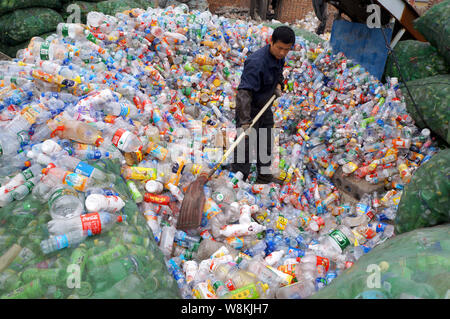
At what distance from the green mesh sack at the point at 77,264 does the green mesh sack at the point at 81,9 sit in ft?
20.5

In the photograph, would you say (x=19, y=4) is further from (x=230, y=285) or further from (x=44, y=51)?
(x=230, y=285)

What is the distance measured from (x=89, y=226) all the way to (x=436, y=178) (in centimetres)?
255

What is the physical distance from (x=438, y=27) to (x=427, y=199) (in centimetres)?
354

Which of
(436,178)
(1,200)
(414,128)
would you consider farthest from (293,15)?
(1,200)

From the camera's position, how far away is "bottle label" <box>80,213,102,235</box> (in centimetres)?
198

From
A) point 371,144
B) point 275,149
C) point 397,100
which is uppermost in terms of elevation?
point 397,100

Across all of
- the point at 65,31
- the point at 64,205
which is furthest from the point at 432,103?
the point at 65,31

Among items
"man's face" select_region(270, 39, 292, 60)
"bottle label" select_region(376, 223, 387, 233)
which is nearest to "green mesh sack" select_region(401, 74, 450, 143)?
"bottle label" select_region(376, 223, 387, 233)

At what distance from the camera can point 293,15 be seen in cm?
1350

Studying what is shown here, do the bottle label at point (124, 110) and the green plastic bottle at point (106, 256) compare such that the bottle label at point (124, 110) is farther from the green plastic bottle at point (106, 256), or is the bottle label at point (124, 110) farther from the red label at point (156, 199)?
the green plastic bottle at point (106, 256)

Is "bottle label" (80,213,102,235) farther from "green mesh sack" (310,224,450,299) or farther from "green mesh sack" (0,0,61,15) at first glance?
"green mesh sack" (0,0,61,15)

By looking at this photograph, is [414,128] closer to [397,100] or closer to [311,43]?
[397,100]

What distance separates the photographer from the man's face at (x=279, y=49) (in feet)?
10.5
